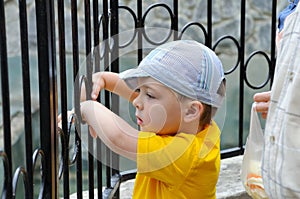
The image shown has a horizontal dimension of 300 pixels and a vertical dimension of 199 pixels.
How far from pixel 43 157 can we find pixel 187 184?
435mm

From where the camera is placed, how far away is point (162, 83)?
5.07ft

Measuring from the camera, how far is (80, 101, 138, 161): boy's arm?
Result: 154 centimetres

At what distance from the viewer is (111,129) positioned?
1.54 meters

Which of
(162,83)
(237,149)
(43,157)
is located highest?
(162,83)

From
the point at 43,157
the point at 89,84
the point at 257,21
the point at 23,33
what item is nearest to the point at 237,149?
the point at 89,84

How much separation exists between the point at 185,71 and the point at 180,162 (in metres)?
0.25

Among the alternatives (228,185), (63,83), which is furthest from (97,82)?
(228,185)

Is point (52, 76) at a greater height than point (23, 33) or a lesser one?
lesser

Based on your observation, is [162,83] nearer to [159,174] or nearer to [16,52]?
[159,174]

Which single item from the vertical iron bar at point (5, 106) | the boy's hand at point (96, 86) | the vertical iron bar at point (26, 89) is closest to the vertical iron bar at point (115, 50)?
the boy's hand at point (96, 86)

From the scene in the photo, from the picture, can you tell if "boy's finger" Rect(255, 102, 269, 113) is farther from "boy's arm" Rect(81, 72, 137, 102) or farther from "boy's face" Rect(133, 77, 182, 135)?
"boy's arm" Rect(81, 72, 137, 102)

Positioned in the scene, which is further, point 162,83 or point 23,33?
point 162,83

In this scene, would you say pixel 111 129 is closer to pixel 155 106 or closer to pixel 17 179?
pixel 155 106

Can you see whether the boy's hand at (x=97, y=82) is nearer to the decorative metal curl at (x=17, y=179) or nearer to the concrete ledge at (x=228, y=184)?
the decorative metal curl at (x=17, y=179)
